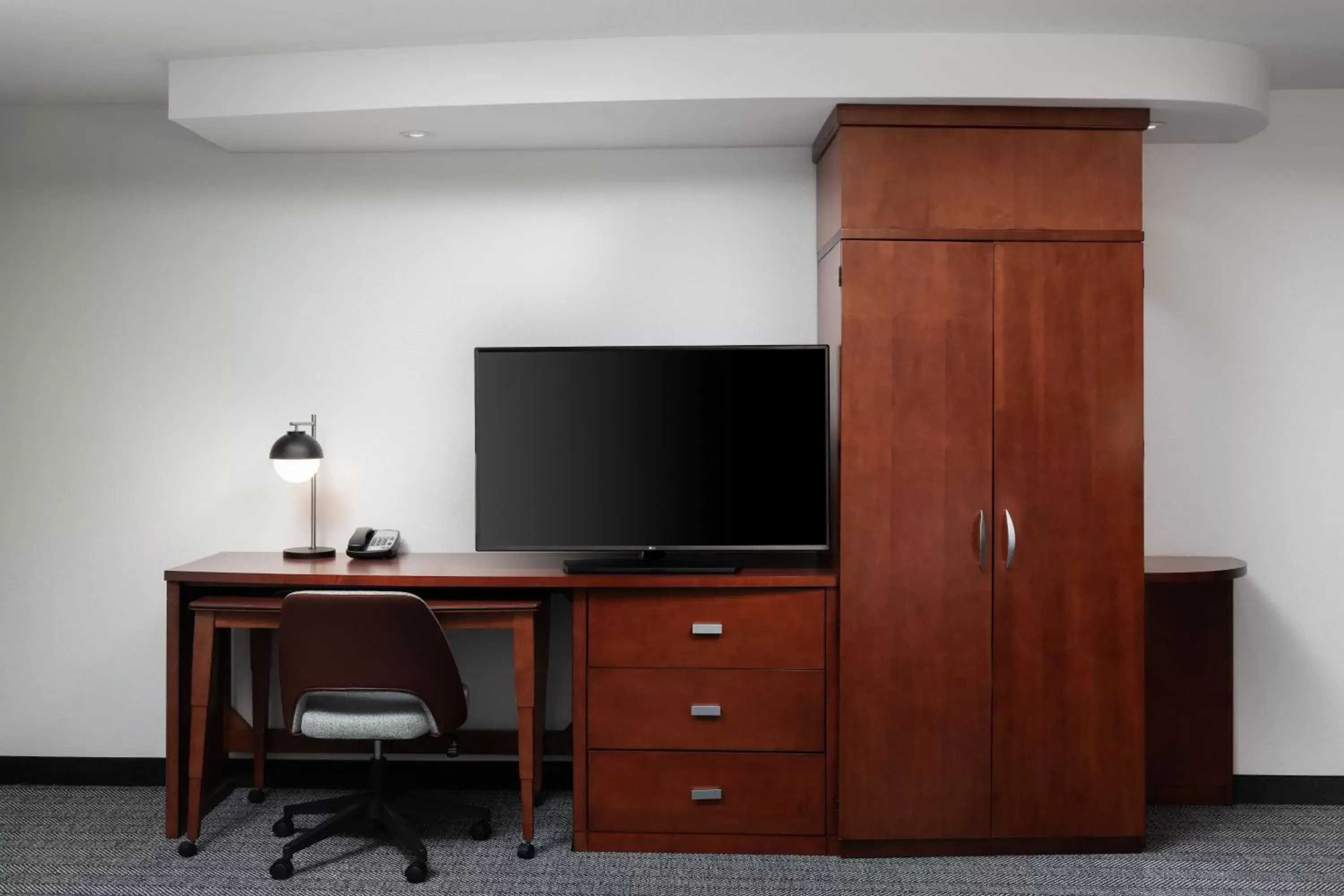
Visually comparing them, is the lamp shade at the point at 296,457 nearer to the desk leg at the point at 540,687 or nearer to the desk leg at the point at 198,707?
the desk leg at the point at 198,707

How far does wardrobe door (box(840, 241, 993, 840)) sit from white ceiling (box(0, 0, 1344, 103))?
63 cm

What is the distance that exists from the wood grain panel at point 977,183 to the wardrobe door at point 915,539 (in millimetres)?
99

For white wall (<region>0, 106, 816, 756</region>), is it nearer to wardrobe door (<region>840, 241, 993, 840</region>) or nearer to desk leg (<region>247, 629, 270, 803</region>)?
desk leg (<region>247, 629, 270, 803</region>)

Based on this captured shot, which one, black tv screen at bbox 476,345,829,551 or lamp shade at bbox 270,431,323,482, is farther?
lamp shade at bbox 270,431,323,482

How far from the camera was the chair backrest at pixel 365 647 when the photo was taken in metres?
2.81

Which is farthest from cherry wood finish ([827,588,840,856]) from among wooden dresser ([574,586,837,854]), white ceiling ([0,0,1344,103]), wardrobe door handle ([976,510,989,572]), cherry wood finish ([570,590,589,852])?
white ceiling ([0,0,1344,103])

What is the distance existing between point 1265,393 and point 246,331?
11.5 feet

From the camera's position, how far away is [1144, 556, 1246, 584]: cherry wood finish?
3.32 m

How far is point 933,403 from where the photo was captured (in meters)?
3.05

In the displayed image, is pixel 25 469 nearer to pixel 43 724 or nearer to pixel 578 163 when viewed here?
pixel 43 724

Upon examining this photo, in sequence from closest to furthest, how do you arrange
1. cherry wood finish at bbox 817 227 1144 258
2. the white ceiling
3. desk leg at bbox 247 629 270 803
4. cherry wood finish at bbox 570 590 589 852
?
the white ceiling
cherry wood finish at bbox 817 227 1144 258
cherry wood finish at bbox 570 590 589 852
desk leg at bbox 247 629 270 803

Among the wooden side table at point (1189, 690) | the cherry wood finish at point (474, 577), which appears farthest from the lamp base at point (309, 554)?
the wooden side table at point (1189, 690)

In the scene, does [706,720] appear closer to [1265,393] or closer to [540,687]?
[540,687]

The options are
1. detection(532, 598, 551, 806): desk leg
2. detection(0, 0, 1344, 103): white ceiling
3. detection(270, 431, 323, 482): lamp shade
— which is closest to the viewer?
detection(0, 0, 1344, 103): white ceiling
